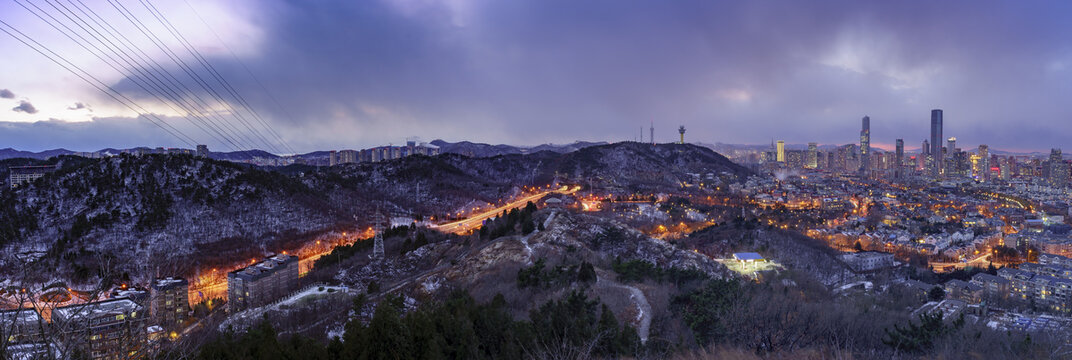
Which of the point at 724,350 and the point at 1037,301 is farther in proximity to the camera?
the point at 1037,301

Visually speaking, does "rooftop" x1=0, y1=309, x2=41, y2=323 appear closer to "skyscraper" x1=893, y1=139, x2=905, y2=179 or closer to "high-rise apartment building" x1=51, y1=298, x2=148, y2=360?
Answer: "high-rise apartment building" x1=51, y1=298, x2=148, y2=360

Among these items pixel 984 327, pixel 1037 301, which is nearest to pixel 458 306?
pixel 984 327

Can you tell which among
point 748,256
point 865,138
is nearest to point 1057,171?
point 865,138

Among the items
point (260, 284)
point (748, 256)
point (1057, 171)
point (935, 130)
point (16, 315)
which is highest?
point (935, 130)

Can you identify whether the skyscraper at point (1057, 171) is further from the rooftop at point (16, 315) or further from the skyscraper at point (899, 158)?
the rooftop at point (16, 315)

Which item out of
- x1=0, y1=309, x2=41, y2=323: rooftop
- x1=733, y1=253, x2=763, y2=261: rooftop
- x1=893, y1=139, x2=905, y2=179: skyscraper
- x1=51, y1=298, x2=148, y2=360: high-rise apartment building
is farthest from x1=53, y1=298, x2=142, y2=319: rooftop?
x1=893, y1=139, x2=905, y2=179: skyscraper

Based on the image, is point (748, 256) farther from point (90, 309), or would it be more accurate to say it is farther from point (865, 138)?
point (865, 138)

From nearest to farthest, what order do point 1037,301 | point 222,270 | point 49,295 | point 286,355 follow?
point 49,295
point 286,355
point 1037,301
point 222,270

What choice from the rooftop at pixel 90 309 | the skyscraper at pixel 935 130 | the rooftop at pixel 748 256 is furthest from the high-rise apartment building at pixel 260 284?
the skyscraper at pixel 935 130

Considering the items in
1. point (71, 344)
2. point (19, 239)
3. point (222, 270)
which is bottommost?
point (222, 270)

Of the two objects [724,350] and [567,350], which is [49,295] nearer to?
[567,350]

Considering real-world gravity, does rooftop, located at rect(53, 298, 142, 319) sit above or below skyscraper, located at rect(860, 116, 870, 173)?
below
